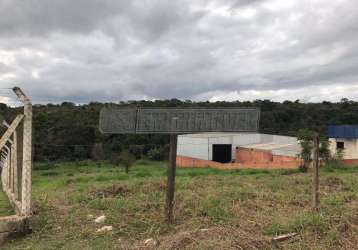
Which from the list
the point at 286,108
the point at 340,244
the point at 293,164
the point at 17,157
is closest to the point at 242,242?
the point at 340,244

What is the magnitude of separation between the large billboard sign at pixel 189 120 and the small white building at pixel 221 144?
34439mm

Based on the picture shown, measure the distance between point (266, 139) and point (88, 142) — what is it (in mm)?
21026

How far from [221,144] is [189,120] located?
36.9 meters

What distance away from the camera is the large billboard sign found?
562 centimetres

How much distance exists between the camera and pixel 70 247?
5168 mm

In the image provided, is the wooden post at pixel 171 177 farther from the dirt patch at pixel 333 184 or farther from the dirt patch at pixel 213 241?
the dirt patch at pixel 333 184

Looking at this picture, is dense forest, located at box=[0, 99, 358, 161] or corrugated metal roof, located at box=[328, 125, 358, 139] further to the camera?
dense forest, located at box=[0, 99, 358, 161]

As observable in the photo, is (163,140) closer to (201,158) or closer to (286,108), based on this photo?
(201,158)

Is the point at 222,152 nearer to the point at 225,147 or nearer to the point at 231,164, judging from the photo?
the point at 225,147

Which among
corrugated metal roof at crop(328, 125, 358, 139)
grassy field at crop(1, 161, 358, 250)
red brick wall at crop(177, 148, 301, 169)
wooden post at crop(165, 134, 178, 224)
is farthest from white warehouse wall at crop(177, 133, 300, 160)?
wooden post at crop(165, 134, 178, 224)

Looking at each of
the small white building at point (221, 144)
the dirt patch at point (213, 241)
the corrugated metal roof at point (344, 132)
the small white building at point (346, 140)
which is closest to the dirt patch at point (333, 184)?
the dirt patch at point (213, 241)

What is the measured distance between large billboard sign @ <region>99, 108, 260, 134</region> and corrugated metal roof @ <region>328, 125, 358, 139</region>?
98.4 ft

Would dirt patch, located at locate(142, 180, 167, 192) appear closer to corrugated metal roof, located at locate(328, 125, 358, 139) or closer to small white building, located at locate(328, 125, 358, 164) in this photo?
small white building, located at locate(328, 125, 358, 164)

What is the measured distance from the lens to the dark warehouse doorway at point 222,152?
42400 millimetres
